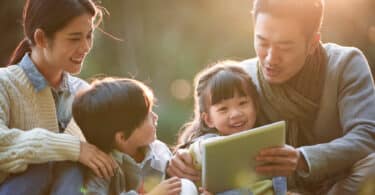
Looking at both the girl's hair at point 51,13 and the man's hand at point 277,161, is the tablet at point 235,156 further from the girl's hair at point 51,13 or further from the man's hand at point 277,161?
the girl's hair at point 51,13

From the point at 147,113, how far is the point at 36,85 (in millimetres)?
248

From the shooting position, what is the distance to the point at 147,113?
1.24 meters

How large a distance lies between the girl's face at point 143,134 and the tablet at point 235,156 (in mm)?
118

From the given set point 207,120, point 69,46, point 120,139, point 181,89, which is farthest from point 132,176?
point 181,89

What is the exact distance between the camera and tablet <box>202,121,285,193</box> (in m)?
1.14

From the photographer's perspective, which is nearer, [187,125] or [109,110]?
[109,110]

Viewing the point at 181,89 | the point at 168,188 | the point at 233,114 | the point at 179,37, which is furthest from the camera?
the point at 179,37

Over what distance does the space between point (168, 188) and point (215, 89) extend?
242 millimetres

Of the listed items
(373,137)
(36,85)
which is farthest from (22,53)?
(373,137)

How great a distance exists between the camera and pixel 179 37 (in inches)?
106

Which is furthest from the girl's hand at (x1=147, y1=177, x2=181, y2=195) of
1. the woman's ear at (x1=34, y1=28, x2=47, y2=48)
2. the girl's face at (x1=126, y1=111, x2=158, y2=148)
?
the woman's ear at (x1=34, y1=28, x2=47, y2=48)

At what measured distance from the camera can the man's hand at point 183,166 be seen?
1.24 meters

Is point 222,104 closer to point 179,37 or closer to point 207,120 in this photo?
point 207,120

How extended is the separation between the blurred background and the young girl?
1.04m
